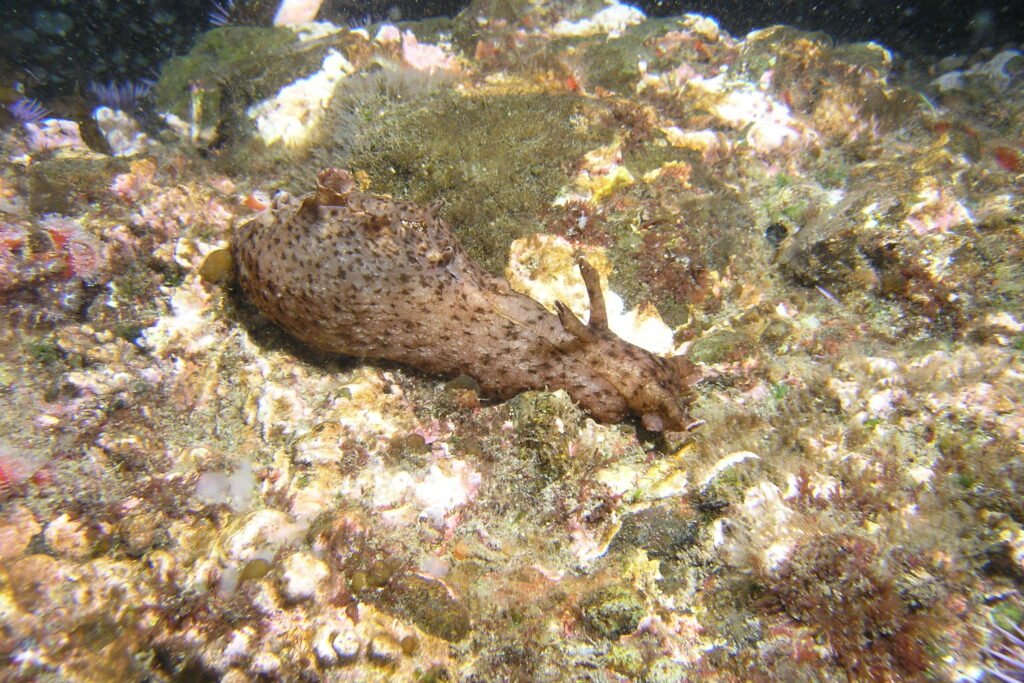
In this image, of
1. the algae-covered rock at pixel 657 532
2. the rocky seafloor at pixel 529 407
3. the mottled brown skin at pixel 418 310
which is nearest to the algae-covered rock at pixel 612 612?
the rocky seafloor at pixel 529 407

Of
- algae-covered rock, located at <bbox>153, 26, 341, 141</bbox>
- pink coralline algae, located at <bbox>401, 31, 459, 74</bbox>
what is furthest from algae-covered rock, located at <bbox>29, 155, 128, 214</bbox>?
pink coralline algae, located at <bbox>401, 31, 459, 74</bbox>

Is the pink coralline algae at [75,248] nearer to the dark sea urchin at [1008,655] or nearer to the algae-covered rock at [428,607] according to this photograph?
the algae-covered rock at [428,607]

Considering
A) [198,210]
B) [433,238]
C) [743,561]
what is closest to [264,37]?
[198,210]

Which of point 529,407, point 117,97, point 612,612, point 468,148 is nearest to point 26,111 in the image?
point 117,97

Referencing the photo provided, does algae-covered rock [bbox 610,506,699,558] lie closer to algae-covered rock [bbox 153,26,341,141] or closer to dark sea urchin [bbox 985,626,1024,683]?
dark sea urchin [bbox 985,626,1024,683]

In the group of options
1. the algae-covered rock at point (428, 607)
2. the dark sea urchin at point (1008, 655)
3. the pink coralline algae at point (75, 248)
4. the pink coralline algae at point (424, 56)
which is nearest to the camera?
the dark sea urchin at point (1008, 655)

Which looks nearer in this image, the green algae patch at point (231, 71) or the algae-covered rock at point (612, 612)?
the algae-covered rock at point (612, 612)
